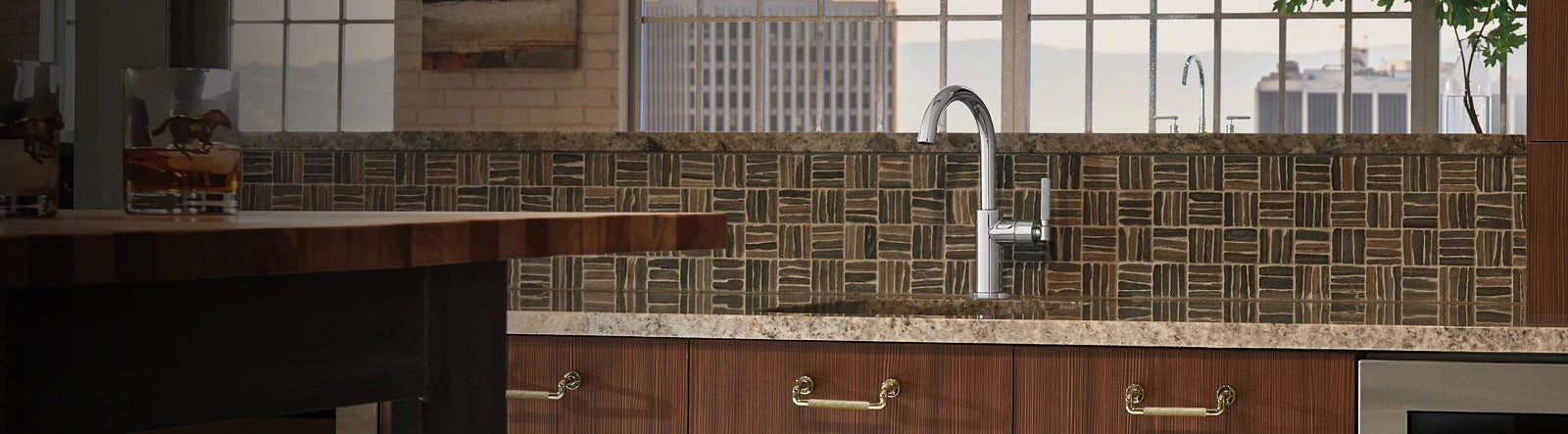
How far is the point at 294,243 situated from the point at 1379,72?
11.1 m

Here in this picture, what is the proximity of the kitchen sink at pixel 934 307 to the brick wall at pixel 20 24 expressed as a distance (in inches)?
75.7

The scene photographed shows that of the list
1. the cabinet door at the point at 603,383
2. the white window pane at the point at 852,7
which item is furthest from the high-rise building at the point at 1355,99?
the white window pane at the point at 852,7

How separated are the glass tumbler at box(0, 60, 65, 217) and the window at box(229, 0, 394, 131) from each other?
11.4 feet

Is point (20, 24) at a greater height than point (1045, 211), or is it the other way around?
point (20, 24)

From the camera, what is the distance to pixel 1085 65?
5.51 metres

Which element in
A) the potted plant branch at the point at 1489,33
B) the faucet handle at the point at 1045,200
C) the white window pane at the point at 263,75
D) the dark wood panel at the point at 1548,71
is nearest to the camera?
the dark wood panel at the point at 1548,71

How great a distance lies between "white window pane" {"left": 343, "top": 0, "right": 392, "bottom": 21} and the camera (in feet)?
15.0

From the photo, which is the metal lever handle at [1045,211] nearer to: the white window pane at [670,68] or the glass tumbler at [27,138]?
the glass tumbler at [27,138]

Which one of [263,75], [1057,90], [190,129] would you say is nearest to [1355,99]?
[1057,90]

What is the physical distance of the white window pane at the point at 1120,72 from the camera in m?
6.54

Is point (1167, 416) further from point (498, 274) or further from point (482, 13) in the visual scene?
point (482, 13)

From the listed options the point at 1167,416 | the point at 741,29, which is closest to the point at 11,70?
the point at 1167,416

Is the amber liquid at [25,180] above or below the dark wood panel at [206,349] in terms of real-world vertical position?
above

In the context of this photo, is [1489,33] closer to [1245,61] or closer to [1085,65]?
[1085,65]
